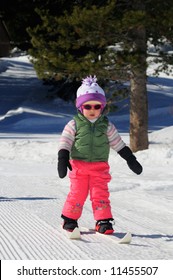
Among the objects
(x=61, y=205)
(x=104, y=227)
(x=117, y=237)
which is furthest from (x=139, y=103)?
(x=117, y=237)

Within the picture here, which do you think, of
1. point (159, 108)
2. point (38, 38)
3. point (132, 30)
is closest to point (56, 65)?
point (38, 38)

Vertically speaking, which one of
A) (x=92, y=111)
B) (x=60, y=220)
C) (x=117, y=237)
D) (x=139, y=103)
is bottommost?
(x=139, y=103)

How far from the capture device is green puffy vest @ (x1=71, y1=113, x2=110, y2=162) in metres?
5.62

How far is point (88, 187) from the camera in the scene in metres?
5.74

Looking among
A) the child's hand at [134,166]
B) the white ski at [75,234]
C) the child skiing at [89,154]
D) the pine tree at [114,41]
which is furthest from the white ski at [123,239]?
the pine tree at [114,41]

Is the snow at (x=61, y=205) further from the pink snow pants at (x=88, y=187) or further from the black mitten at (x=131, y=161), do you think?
the black mitten at (x=131, y=161)

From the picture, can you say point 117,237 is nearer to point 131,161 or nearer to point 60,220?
point 131,161

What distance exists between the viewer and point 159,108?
27.2 metres

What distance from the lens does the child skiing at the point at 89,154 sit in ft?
18.5

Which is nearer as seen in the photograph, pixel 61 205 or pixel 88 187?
pixel 88 187

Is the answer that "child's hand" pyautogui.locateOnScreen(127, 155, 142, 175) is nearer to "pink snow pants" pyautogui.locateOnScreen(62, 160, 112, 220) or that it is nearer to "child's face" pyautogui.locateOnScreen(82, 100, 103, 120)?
"pink snow pants" pyautogui.locateOnScreen(62, 160, 112, 220)

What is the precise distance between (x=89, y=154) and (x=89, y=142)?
0.11 metres
